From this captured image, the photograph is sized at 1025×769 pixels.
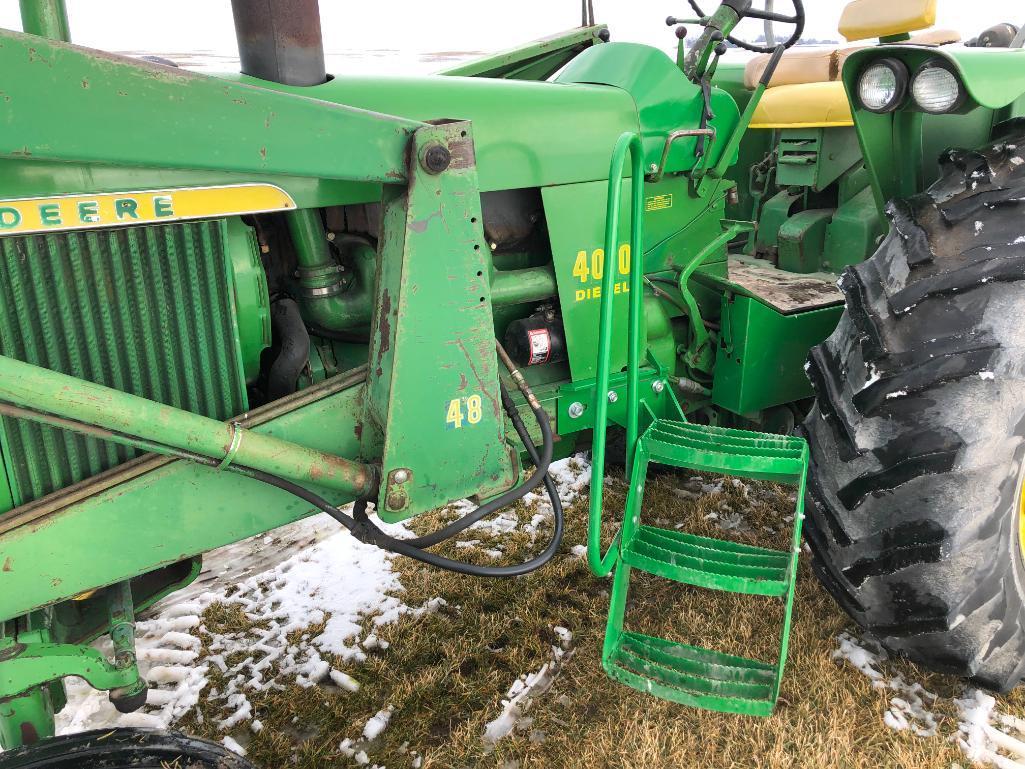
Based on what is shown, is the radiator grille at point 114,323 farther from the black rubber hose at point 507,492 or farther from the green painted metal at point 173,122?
the black rubber hose at point 507,492

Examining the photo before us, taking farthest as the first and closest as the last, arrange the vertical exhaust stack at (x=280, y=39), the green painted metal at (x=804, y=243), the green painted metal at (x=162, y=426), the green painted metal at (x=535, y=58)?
the green painted metal at (x=804, y=243), the green painted metal at (x=535, y=58), the vertical exhaust stack at (x=280, y=39), the green painted metal at (x=162, y=426)

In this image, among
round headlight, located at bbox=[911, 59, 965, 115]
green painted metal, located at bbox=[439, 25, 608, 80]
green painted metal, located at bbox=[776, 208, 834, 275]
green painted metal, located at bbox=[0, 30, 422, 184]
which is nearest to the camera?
green painted metal, located at bbox=[0, 30, 422, 184]

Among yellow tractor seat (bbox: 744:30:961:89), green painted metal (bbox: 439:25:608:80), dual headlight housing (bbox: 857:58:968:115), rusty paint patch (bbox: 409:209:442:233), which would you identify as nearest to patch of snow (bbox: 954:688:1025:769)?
dual headlight housing (bbox: 857:58:968:115)

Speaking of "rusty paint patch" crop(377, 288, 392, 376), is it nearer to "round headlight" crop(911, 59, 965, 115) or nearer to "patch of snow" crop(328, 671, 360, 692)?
"patch of snow" crop(328, 671, 360, 692)

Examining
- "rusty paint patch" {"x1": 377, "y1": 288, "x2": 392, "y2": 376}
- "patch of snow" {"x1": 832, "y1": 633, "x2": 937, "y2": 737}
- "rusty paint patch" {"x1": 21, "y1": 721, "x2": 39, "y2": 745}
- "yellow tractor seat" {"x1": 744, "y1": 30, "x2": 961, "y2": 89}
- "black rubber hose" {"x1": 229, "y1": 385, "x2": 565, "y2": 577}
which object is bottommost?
"patch of snow" {"x1": 832, "y1": 633, "x2": 937, "y2": 737}

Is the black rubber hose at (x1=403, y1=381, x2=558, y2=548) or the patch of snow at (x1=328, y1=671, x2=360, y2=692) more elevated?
the black rubber hose at (x1=403, y1=381, x2=558, y2=548)

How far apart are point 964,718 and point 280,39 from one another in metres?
2.24

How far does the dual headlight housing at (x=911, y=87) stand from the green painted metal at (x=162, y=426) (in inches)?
59.5

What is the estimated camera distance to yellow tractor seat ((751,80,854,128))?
2.96 m

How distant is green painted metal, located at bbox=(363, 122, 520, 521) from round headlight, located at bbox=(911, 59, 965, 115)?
42.7 inches

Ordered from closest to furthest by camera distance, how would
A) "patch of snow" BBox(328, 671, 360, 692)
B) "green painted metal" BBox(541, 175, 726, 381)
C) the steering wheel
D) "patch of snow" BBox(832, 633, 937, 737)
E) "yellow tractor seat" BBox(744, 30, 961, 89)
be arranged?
1. "patch of snow" BBox(832, 633, 937, 737)
2. "green painted metal" BBox(541, 175, 726, 381)
3. "patch of snow" BBox(328, 671, 360, 692)
4. the steering wheel
5. "yellow tractor seat" BBox(744, 30, 961, 89)

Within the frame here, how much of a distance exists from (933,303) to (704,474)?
1.63m

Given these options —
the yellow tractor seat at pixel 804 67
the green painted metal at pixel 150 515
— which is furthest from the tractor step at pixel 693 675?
the yellow tractor seat at pixel 804 67

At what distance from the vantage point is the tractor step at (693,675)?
162cm
